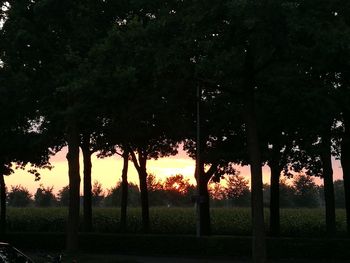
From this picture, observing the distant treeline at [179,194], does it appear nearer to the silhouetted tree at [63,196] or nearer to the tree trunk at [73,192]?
the silhouetted tree at [63,196]

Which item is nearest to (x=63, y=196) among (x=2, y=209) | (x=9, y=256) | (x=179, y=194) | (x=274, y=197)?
(x=179, y=194)

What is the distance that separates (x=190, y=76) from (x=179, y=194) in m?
152

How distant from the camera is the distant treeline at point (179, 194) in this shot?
5984 inches

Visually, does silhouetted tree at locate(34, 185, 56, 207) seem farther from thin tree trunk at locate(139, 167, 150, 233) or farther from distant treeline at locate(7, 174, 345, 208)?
thin tree trunk at locate(139, 167, 150, 233)

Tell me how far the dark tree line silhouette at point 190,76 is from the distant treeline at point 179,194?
109m

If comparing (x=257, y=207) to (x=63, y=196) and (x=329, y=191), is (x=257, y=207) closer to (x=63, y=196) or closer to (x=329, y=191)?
(x=329, y=191)

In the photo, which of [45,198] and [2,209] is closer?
[2,209]

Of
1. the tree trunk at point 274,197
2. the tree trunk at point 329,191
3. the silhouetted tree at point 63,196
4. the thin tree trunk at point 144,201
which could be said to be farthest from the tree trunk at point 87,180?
the silhouetted tree at point 63,196

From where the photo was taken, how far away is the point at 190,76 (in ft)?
69.2

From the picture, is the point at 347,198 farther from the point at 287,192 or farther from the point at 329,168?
the point at 287,192

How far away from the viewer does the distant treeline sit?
5984 inches

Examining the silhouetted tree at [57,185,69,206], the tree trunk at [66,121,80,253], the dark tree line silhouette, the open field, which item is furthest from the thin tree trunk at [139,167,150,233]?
the silhouetted tree at [57,185,69,206]

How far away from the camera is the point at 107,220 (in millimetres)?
52250

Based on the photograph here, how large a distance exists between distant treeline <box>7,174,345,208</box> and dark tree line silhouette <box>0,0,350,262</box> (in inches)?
4280
